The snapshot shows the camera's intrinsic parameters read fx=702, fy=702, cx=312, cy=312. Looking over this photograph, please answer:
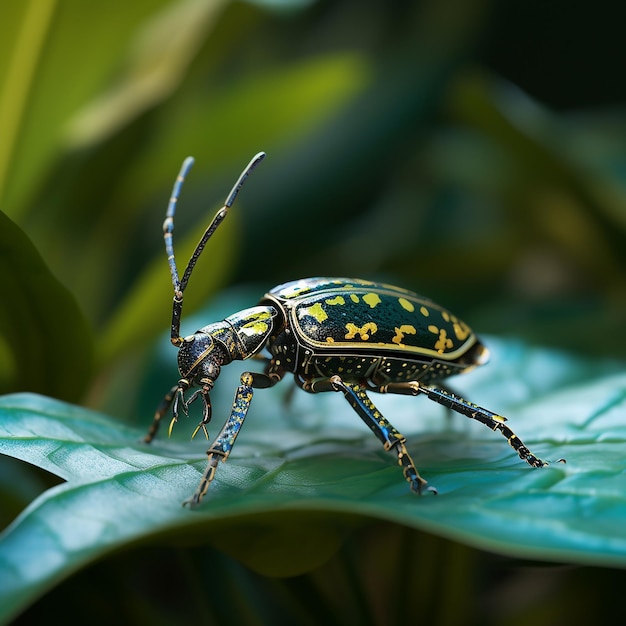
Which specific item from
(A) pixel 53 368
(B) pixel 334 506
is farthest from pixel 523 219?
(B) pixel 334 506

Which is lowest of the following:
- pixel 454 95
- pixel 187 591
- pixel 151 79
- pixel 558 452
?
pixel 187 591

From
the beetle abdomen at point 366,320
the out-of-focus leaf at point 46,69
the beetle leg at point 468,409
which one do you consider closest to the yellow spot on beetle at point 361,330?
the beetle abdomen at point 366,320

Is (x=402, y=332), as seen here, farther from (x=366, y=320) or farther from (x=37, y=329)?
(x=37, y=329)

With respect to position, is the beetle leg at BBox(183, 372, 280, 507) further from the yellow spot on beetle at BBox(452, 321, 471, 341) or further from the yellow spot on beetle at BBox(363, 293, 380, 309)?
the yellow spot on beetle at BBox(452, 321, 471, 341)

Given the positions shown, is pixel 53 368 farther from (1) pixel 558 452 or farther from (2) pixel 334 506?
(1) pixel 558 452

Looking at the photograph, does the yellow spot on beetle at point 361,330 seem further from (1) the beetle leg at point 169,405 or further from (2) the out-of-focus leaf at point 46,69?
(2) the out-of-focus leaf at point 46,69

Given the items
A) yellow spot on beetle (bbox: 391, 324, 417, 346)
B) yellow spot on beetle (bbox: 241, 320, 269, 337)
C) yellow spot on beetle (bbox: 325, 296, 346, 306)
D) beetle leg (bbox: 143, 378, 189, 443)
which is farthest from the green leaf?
yellow spot on beetle (bbox: 391, 324, 417, 346)
